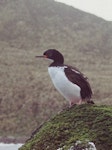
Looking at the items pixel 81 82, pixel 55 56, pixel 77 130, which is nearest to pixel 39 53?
pixel 55 56

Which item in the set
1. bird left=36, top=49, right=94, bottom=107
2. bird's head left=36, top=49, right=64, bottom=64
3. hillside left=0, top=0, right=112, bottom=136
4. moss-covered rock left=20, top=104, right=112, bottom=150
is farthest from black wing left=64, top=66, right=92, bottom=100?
hillside left=0, top=0, right=112, bottom=136

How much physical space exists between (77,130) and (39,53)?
257 feet

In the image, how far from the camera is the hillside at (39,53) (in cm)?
5509

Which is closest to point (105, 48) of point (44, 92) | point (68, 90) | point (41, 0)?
point (41, 0)

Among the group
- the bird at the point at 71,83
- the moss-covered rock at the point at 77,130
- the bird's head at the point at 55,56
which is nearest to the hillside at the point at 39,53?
the bird's head at the point at 55,56

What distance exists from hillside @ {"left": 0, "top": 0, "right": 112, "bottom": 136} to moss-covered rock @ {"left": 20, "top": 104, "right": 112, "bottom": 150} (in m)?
41.6

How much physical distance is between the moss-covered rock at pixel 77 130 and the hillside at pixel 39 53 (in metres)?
41.6

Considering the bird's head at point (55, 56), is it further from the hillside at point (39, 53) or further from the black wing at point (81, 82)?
the hillside at point (39, 53)

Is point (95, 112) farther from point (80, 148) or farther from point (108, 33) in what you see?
point (108, 33)

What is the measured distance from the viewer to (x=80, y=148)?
652cm

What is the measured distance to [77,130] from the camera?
22.9 ft

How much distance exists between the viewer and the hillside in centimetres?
5509

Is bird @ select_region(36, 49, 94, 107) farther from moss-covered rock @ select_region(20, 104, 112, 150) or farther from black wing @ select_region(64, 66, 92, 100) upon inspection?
moss-covered rock @ select_region(20, 104, 112, 150)

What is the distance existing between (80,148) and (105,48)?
291 ft
